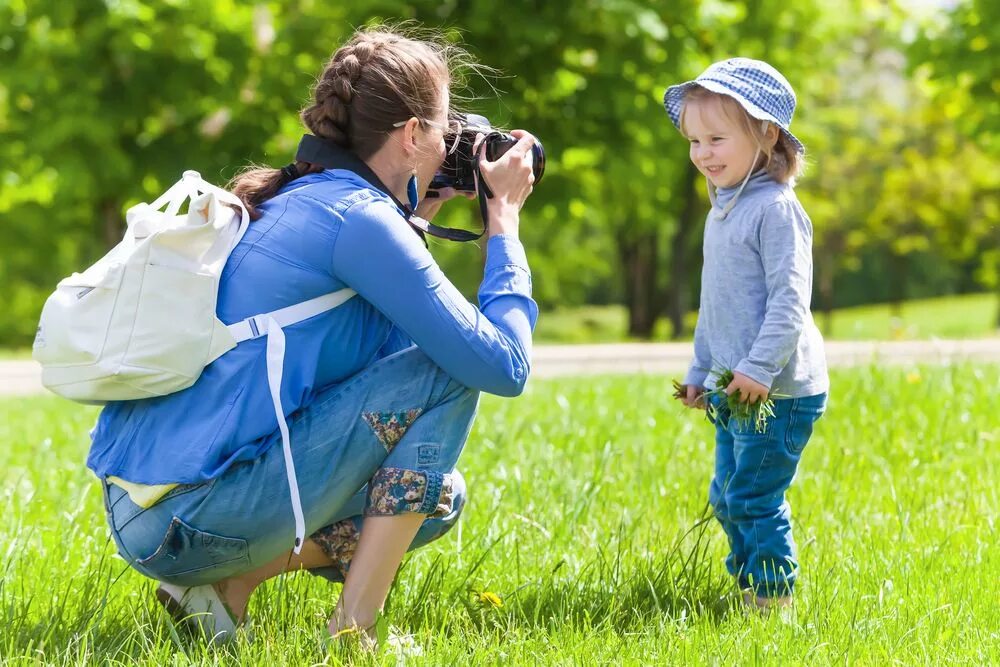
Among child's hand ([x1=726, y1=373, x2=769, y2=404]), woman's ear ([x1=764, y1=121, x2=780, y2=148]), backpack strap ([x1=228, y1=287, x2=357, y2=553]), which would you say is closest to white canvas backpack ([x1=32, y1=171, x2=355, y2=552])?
backpack strap ([x1=228, y1=287, x2=357, y2=553])

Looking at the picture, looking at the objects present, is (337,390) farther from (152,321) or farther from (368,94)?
(368,94)

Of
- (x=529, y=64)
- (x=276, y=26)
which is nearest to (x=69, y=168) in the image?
(x=276, y=26)

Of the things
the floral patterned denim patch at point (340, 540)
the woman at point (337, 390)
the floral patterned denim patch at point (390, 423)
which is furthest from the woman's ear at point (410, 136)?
the floral patterned denim patch at point (340, 540)

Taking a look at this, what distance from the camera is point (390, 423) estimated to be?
2.32 metres

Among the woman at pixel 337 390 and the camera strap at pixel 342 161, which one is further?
the camera strap at pixel 342 161

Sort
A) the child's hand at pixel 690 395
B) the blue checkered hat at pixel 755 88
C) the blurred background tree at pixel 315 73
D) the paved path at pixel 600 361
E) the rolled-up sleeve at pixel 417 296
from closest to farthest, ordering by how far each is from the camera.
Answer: the rolled-up sleeve at pixel 417 296
the blue checkered hat at pixel 755 88
the child's hand at pixel 690 395
the paved path at pixel 600 361
the blurred background tree at pixel 315 73

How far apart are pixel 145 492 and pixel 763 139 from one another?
5.32ft

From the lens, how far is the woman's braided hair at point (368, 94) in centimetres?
234

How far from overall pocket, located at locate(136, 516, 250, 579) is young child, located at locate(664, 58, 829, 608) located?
1.18 m

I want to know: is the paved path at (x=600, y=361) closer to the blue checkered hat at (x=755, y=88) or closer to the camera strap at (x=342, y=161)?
the blue checkered hat at (x=755, y=88)

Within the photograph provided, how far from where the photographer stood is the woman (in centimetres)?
223

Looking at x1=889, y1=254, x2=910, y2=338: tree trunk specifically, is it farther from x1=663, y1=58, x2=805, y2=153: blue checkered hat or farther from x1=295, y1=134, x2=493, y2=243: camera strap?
x1=295, y1=134, x2=493, y2=243: camera strap

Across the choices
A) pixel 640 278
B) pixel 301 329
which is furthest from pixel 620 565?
pixel 640 278

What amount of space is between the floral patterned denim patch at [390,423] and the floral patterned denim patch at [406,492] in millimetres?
62
